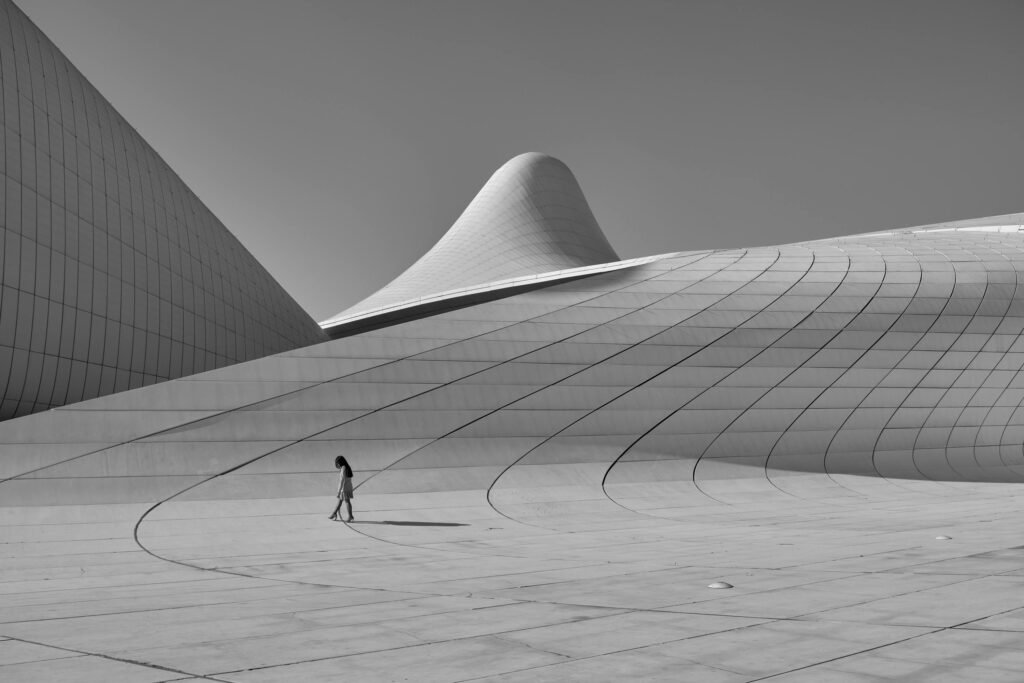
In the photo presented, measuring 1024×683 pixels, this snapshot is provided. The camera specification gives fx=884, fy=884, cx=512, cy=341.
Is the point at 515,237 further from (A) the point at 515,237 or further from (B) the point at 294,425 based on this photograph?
(B) the point at 294,425

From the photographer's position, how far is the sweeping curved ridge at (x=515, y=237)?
44688 mm

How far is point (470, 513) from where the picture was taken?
14.9 m

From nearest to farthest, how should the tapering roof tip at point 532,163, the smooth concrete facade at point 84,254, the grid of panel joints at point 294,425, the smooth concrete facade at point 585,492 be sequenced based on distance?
1. the smooth concrete facade at point 585,492
2. the grid of panel joints at point 294,425
3. the smooth concrete facade at point 84,254
4. the tapering roof tip at point 532,163

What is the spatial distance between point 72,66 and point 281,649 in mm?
18621

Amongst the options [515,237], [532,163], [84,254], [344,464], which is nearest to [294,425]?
[344,464]

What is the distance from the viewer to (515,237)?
4922 centimetres

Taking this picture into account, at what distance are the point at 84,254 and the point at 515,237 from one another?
110 ft

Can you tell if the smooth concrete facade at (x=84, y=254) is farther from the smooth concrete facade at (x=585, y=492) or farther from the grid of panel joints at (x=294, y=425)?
the grid of panel joints at (x=294, y=425)

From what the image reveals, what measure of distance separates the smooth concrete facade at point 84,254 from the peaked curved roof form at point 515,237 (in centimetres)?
1884

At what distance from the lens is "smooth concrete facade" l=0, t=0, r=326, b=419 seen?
15391 millimetres

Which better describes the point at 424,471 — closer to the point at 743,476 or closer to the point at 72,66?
the point at 743,476

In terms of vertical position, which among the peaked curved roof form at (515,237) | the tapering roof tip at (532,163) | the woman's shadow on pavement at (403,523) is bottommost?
the woman's shadow on pavement at (403,523)

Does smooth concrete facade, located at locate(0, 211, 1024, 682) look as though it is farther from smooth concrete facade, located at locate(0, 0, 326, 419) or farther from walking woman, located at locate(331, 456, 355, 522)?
smooth concrete facade, located at locate(0, 0, 326, 419)

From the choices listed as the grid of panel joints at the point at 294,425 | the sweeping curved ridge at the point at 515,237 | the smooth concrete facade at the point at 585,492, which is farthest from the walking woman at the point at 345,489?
the sweeping curved ridge at the point at 515,237
